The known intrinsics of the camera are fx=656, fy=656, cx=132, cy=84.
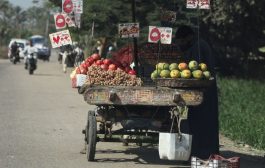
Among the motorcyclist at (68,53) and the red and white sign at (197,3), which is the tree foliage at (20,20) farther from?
the red and white sign at (197,3)

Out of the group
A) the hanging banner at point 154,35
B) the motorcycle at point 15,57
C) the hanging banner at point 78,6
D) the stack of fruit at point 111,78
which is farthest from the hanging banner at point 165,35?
the motorcycle at point 15,57

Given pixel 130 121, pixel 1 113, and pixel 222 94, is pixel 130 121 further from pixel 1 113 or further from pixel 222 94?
pixel 222 94

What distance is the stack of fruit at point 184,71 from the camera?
8.14 metres

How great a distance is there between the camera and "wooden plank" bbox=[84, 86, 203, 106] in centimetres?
823

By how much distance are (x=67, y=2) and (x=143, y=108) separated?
6.51 ft

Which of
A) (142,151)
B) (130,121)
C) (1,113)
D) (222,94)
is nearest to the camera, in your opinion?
(130,121)

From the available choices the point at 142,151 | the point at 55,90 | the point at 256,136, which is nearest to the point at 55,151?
the point at 142,151

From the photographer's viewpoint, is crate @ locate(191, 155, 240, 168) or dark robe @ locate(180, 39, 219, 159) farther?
dark robe @ locate(180, 39, 219, 159)

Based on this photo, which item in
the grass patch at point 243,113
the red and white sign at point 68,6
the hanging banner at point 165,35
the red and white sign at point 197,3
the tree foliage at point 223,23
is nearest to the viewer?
the red and white sign at point 197,3

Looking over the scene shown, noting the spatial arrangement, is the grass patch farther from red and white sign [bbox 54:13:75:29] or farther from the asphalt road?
red and white sign [bbox 54:13:75:29]

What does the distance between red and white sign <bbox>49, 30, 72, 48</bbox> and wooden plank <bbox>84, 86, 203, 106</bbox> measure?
53.3 inches

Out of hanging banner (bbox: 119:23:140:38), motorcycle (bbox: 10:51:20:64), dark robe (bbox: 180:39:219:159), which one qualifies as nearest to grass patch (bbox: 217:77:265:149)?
dark robe (bbox: 180:39:219:159)

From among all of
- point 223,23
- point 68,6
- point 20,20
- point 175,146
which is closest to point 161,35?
point 68,6

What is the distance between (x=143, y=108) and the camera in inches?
353
